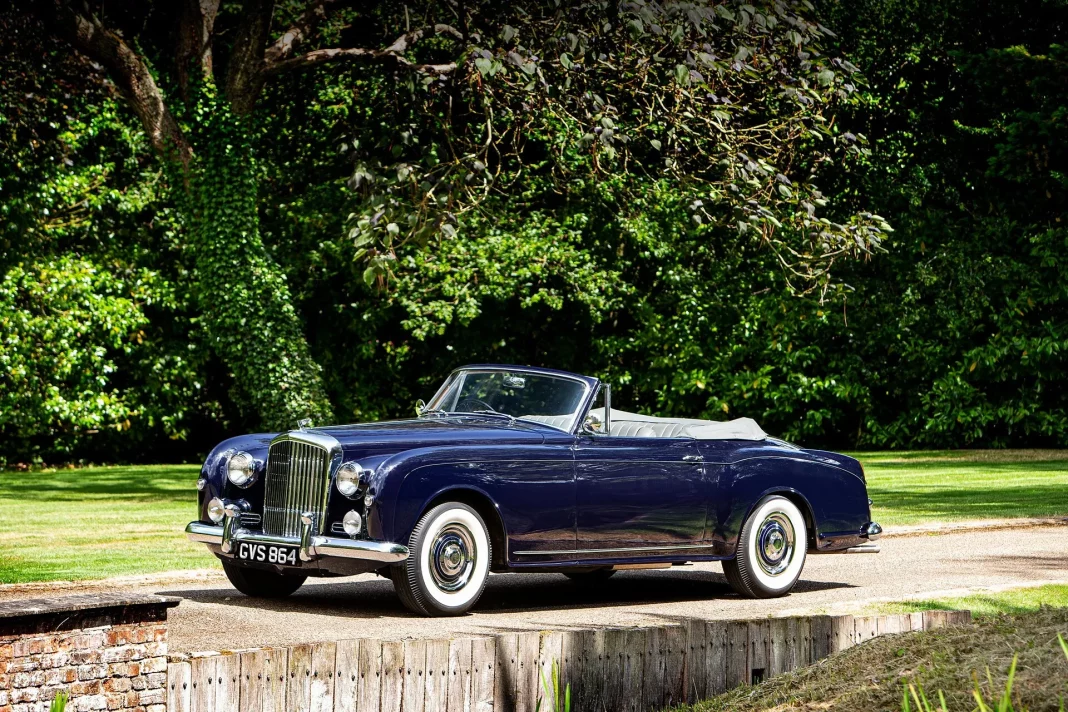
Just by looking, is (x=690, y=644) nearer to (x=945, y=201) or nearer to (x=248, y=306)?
(x=248, y=306)

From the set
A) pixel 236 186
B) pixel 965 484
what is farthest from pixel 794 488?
pixel 236 186

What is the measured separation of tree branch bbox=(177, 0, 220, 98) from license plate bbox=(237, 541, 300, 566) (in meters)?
13.5

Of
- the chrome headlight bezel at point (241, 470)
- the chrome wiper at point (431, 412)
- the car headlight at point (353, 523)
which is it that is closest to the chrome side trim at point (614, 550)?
the car headlight at point (353, 523)

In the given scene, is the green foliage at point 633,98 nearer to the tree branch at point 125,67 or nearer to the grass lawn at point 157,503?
the tree branch at point 125,67

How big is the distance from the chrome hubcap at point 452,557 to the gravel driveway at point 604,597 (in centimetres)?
25

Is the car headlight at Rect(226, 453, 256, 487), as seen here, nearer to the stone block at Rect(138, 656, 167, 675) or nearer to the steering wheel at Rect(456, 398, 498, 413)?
the steering wheel at Rect(456, 398, 498, 413)

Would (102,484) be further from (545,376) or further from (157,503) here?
(545,376)

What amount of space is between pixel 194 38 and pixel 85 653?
16.4 meters

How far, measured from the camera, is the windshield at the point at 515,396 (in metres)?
9.52

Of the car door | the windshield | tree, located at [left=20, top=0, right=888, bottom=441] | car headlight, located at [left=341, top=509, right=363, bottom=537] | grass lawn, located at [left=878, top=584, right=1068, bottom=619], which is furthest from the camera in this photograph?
tree, located at [left=20, top=0, right=888, bottom=441]

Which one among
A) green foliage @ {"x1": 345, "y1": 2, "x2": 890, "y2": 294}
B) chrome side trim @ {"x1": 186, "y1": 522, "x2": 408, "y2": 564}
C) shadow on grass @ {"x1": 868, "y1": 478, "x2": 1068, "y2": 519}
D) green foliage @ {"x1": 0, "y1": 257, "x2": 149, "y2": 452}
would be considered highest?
green foliage @ {"x1": 345, "y1": 2, "x2": 890, "y2": 294}

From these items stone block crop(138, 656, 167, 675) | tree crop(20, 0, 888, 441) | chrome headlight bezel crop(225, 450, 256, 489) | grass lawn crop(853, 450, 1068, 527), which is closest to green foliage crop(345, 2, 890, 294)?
tree crop(20, 0, 888, 441)

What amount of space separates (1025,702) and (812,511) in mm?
4741

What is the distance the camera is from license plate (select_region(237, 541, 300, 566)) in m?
8.47
